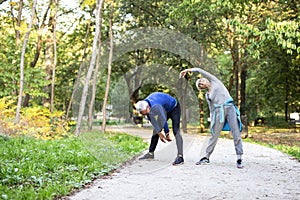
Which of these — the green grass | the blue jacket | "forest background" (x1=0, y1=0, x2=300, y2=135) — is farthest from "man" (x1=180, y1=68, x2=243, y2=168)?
"forest background" (x1=0, y1=0, x2=300, y2=135)

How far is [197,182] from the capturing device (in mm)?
5910

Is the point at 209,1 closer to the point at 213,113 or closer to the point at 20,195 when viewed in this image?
the point at 213,113

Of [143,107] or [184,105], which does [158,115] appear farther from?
[184,105]

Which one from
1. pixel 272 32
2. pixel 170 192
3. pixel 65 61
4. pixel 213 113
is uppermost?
pixel 65 61

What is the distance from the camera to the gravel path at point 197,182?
5051 millimetres

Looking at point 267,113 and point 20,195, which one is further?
point 267,113

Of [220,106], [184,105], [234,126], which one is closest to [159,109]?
[220,106]

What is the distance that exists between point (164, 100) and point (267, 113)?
33113 mm

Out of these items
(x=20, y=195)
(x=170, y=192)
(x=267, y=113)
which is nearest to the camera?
(x=20, y=195)

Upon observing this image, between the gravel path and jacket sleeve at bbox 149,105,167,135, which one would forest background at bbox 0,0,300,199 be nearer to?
the gravel path

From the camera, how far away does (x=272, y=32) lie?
9.69m

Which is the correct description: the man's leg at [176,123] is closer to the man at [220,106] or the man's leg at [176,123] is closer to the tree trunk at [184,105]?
the man at [220,106]

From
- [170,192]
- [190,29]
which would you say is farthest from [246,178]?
[190,29]

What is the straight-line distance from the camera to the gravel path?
199 inches
